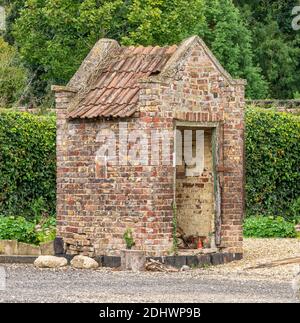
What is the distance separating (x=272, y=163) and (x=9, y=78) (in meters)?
13.2

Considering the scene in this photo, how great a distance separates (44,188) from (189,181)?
5.04 meters

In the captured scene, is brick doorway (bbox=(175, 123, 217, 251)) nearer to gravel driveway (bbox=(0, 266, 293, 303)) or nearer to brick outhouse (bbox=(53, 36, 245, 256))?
brick outhouse (bbox=(53, 36, 245, 256))

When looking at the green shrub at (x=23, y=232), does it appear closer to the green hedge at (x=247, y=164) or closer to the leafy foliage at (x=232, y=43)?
the green hedge at (x=247, y=164)

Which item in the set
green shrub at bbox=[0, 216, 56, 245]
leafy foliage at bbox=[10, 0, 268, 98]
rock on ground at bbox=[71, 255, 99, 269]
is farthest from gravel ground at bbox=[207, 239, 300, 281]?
leafy foliage at bbox=[10, 0, 268, 98]

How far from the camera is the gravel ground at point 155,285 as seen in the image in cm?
1389

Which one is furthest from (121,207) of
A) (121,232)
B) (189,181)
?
(189,181)

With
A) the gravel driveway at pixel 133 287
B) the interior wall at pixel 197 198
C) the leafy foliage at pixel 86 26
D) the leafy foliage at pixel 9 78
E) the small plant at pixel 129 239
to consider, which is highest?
the leafy foliage at pixel 86 26

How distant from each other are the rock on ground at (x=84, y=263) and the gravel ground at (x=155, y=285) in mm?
151

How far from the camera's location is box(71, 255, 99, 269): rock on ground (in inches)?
720

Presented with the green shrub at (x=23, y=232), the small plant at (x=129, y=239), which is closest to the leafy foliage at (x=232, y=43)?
the green shrub at (x=23, y=232)

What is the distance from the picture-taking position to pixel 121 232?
60.2 feet

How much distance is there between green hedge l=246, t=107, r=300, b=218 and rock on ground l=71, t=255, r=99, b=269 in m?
8.85
